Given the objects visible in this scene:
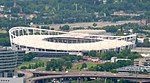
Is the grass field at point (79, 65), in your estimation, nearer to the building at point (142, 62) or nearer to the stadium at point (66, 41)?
the building at point (142, 62)

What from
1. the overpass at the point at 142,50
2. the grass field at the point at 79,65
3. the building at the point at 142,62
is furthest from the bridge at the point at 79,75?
the overpass at the point at 142,50

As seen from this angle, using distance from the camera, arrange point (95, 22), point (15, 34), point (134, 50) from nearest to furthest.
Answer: point (134, 50), point (15, 34), point (95, 22)

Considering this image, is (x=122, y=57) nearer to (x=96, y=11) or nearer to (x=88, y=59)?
(x=88, y=59)

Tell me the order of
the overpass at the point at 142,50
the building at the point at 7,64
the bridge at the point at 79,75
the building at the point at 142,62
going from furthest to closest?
the overpass at the point at 142,50, the building at the point at 142,62, the bridge at the point at 79,75, the building at the point at 7,64

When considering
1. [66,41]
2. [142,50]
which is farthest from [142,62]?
[66,41]

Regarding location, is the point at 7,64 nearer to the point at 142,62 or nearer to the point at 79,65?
the point at 79,65

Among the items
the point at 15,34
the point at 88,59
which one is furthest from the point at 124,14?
the point at 88,59

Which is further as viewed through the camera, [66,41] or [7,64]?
[66,41]

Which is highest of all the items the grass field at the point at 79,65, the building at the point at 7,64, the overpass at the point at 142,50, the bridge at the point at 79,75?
the building at the point at 7,64
